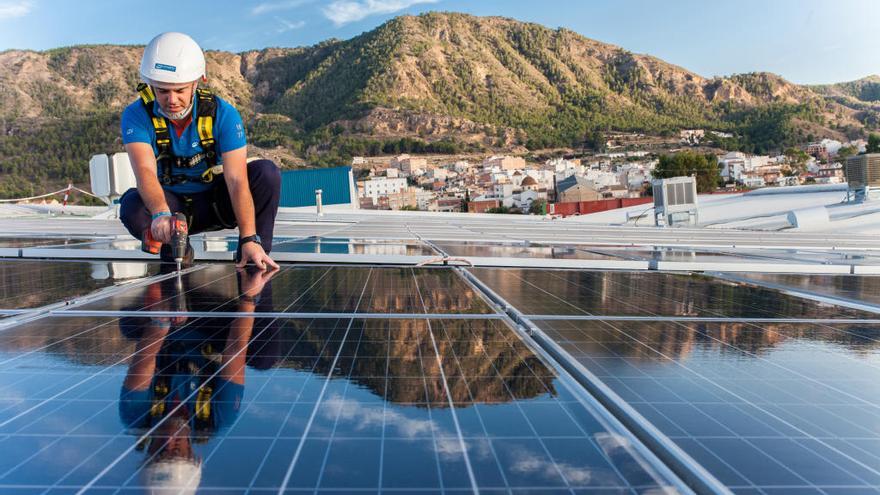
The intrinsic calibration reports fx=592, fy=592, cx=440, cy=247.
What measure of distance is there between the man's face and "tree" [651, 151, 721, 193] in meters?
69.1

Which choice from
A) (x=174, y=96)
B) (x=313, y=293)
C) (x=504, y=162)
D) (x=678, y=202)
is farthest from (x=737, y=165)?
(x=313, y=293)

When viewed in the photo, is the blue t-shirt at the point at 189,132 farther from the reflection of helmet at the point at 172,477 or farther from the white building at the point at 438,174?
the white building at the point at 438,174

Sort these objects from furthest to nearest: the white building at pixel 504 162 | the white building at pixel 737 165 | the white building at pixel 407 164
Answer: the white building at pixel 504 162 → the white building at pixel 407 164 → the white building at pixel 737 165

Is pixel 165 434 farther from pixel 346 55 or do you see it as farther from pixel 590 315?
pixel 346 55

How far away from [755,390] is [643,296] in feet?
6.02

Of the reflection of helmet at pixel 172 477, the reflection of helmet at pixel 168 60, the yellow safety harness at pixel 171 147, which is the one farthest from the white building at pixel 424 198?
the reflection of helmet at pixel 172 477

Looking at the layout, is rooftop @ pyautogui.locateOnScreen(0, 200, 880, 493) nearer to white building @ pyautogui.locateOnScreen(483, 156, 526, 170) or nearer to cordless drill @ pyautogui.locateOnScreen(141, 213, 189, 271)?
cordless drill @ pyautogui.locateOnScreen(141, 213, 189, 271)

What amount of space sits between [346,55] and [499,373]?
13250cm

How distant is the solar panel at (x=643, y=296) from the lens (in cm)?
319

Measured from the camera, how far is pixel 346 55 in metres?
126

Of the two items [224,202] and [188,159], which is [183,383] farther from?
[224,202]

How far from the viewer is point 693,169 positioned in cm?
7244

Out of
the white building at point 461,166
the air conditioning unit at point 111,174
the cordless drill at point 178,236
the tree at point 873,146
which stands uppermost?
the white building at point 461,166

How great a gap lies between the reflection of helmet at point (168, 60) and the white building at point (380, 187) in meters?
81.6
